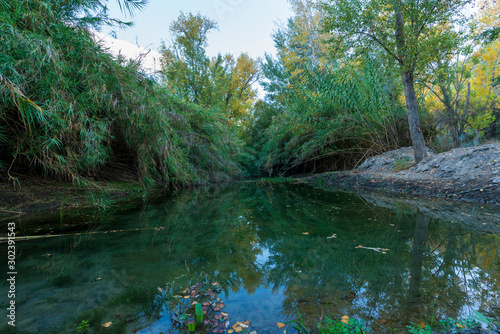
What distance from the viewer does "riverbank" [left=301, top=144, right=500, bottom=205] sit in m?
4.23

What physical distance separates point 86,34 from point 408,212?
6.01 meters

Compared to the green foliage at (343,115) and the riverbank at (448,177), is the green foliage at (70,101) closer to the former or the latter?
the riverbank at (448,177)

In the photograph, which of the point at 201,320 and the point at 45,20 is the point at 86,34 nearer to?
the point at 45,20

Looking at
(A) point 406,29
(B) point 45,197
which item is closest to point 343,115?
(A) point 406,29

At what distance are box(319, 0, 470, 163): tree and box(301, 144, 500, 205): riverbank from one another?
2.32 feet

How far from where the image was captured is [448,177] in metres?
5.08

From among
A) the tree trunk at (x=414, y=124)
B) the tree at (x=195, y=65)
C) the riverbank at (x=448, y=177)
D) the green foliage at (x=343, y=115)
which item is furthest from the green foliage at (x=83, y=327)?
the tree at (x=195, y=65)

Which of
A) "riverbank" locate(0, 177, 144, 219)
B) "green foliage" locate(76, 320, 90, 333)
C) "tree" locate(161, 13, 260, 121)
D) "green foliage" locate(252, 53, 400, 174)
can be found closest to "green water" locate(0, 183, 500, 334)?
"green foliage" locate(76, 320, 90, 333)

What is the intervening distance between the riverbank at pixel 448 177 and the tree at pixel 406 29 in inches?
27.9

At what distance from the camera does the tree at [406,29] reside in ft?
18.9

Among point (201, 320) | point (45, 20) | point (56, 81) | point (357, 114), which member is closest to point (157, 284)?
point (201, 320)

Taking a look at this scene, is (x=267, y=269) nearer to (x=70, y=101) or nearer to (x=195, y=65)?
(x=70, y=101)

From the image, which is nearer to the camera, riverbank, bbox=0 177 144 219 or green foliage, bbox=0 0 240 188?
green foliage, bbox=0 0 240 188

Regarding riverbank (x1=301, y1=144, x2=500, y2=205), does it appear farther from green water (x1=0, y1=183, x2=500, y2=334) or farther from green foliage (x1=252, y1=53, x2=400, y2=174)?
green foliage (x1=252, y1=53, x2=400, y2=174)
